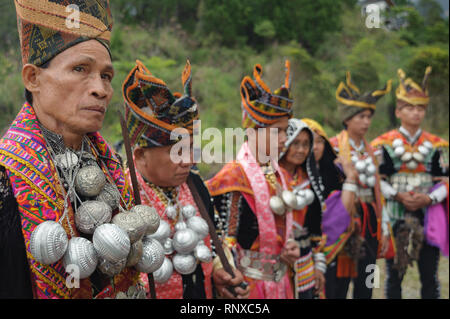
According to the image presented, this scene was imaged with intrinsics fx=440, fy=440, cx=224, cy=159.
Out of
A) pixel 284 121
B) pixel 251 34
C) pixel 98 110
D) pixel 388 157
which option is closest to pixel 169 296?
pixel 98 110

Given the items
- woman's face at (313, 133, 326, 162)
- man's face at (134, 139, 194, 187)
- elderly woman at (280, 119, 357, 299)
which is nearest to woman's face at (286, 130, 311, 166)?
elderly woman at (280, 119, 357, 299)

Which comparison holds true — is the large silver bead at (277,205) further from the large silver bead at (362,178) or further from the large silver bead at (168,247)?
the large silver bead at (362,178)

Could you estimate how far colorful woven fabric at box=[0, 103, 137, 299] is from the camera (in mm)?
1479

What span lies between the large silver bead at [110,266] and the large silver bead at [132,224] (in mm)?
90

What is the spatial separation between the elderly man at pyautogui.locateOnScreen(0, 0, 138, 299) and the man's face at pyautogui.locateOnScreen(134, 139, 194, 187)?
873mm

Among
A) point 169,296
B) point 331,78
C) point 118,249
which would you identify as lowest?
point 169,296

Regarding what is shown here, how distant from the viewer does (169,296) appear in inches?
103

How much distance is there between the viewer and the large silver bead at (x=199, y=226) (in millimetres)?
2635

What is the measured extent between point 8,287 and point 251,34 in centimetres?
2031

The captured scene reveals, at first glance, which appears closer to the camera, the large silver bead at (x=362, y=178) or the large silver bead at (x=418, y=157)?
the large silver bead at (x=362, y=178)

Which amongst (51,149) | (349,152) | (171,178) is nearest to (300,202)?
(171,178)

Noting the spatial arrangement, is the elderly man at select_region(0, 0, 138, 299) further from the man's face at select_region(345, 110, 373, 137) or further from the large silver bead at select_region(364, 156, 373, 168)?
the man's face at select_region(345, 110, 373, 137)

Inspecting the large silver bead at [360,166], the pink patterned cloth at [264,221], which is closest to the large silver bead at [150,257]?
the pink patterned cloth at [264,221]

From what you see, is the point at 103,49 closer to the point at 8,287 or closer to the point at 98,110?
the point at 98,110
